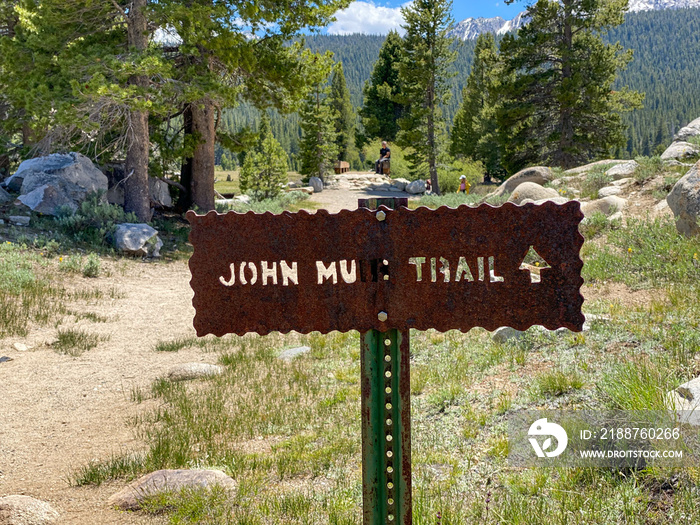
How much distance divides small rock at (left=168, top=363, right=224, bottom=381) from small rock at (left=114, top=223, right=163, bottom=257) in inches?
295

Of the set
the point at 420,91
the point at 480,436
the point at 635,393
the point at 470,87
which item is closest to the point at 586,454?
the point at 635,393

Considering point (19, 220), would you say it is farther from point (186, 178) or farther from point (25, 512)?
point (25, 512)

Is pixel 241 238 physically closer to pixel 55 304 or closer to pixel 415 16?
pixel 55 304

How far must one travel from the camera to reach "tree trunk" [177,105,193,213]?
57.5 feet

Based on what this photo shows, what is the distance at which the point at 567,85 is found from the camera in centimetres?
2295

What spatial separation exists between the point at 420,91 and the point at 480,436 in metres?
29.1

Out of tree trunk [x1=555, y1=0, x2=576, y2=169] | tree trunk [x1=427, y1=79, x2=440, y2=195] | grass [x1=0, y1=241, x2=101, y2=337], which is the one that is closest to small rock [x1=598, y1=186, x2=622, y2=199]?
grass [x1=0, y1=241, x2=101, y2=337]

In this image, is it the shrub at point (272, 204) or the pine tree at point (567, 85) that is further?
the pine tree at point (567, 85)

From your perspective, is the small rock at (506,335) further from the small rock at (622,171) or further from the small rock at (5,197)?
the small rock at (5,197)

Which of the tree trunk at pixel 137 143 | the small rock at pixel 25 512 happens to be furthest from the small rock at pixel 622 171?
the small rock at pixel 25 512

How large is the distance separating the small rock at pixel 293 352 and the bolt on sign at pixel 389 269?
5023 mm

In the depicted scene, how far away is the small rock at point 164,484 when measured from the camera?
333cm

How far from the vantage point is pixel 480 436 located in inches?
156

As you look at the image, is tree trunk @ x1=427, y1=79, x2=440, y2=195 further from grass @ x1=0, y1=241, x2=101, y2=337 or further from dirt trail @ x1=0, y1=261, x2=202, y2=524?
grass @ x1=0, y1=241, x2=101, y2=337
